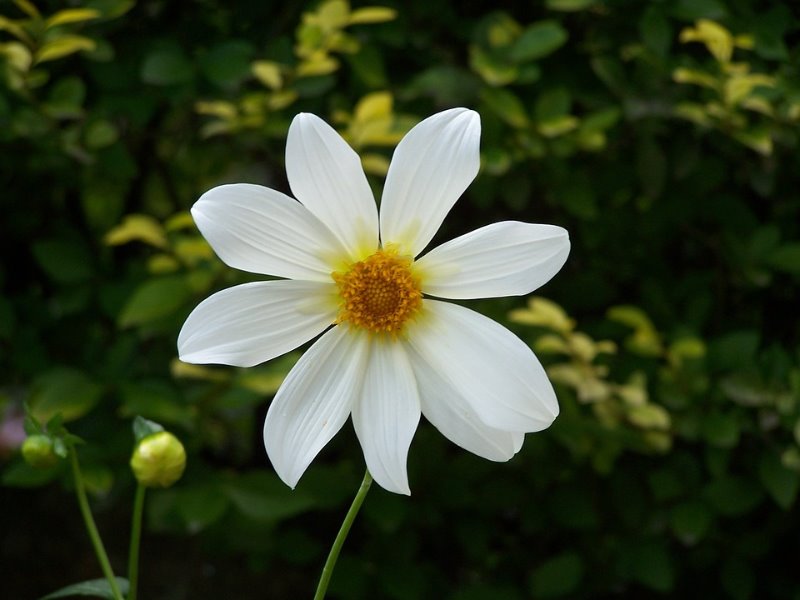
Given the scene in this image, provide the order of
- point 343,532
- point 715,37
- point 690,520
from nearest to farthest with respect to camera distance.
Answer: point 343,532
point 715,37
point 690,520

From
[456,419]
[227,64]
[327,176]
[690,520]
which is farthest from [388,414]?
→ [690,520]

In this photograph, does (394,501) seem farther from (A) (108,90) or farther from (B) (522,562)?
(A) (108,90)

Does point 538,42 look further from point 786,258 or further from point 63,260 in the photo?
point 63,260

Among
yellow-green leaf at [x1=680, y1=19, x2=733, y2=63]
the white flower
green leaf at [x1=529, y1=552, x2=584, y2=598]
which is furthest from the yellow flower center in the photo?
green leaf at [x1=529, y1=552, x2=584, y2=598]

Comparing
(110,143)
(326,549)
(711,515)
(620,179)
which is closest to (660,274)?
(620,179)

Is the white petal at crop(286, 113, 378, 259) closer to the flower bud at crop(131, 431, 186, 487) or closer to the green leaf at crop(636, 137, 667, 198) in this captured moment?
the flower bud at crop(131, 431, 186, 487)
